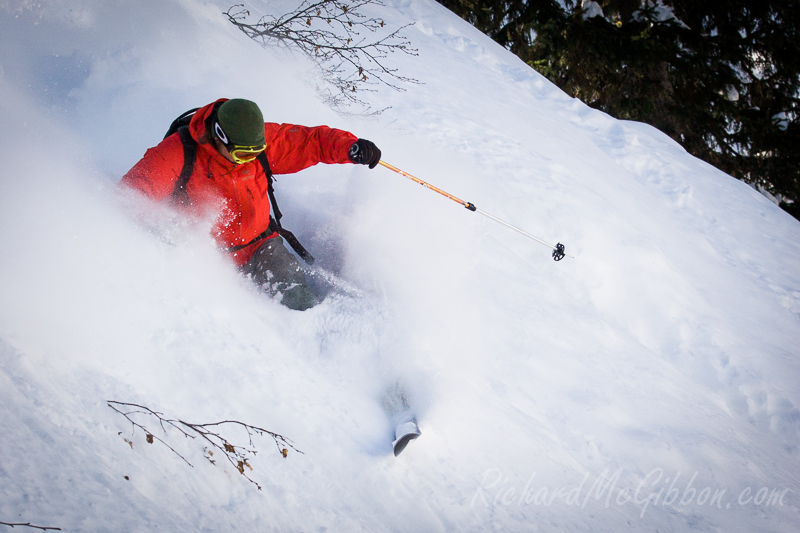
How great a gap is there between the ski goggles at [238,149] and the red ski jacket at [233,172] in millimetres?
118

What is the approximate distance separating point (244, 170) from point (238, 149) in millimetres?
363

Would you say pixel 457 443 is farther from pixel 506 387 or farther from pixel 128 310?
pixel 128 310

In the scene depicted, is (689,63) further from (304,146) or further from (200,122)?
(200,122)

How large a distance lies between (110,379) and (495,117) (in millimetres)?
5132

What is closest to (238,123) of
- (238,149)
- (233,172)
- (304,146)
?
(238,149)

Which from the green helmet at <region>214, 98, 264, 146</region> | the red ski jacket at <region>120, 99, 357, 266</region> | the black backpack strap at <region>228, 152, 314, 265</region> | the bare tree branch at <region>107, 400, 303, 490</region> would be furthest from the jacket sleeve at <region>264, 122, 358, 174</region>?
the bare tree branch at <region>107, 400, 303, 490</region>

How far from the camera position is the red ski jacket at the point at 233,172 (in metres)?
2.69

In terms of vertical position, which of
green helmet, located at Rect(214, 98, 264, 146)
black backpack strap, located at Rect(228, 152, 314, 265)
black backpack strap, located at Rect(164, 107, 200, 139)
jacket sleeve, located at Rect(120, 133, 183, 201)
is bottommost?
black backpack strap, located at Rect(228, 152, 314, 265)

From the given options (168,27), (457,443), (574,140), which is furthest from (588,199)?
(168,27)

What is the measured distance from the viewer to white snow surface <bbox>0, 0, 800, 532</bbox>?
1.94 metres

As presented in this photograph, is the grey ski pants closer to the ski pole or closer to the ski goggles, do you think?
the ski goggles

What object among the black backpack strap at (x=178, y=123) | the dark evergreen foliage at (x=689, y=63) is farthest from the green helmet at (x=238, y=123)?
the dark evergreen foliage at (x=689, y=63)

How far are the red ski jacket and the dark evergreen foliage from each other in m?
8.43

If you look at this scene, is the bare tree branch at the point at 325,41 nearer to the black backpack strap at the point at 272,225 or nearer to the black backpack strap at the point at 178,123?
the black backpack strap at the point at 272,225
